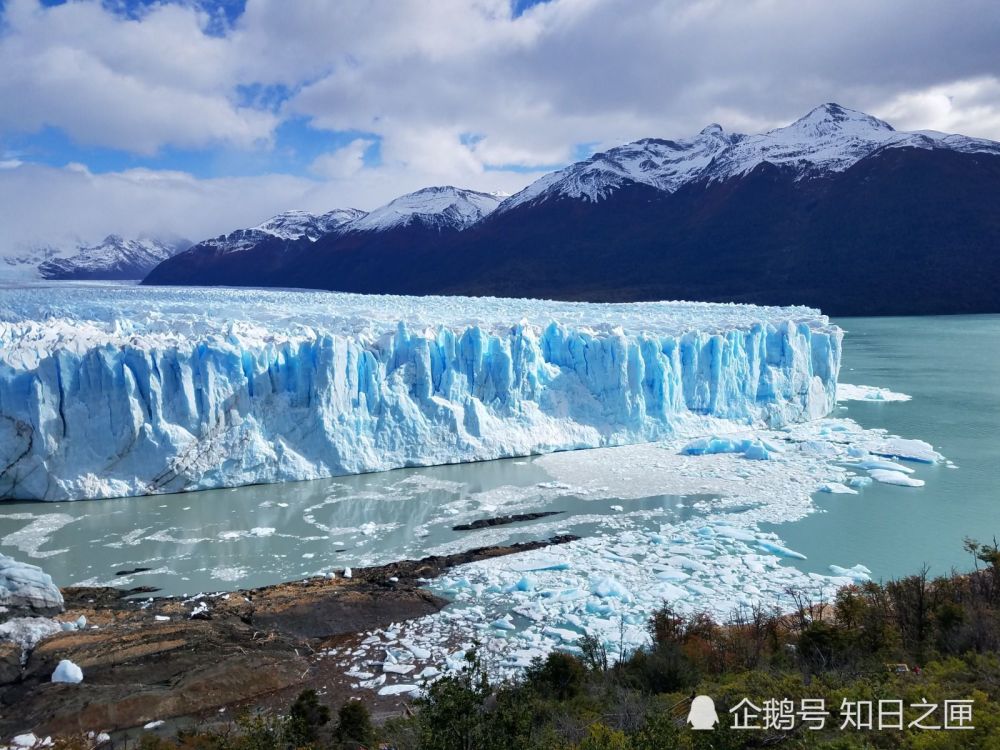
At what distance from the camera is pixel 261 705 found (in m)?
5.27

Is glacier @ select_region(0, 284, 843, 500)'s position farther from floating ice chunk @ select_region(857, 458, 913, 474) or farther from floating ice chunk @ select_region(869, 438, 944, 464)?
floating ice chunk @ select_region(857, 458, 913, 474)

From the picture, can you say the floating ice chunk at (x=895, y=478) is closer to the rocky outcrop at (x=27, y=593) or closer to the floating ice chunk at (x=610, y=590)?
the floating ice chunk at (x=610, y=590)

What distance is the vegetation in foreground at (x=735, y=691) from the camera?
127 inches

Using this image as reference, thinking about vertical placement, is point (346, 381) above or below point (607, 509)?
above

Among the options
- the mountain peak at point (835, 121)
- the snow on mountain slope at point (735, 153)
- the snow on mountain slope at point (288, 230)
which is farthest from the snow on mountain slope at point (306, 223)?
the mountain peak at point (835, 121)

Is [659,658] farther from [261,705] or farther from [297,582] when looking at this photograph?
[297,582]

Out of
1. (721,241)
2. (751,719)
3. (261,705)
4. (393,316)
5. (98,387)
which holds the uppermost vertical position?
(721,241)

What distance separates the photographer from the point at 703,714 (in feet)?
11.0

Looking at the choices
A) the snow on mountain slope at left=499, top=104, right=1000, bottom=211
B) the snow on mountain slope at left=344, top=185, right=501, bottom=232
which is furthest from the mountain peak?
the snow on mountain slope at left=344, top=185, right=501, bottom=232

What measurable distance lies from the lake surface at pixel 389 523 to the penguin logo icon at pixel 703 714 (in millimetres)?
4966

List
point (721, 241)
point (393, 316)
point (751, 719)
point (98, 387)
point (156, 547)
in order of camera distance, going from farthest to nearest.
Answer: point (721, 241)
point (393, 316)
point (98, 387)
point (156, 547)
point (751, 719)

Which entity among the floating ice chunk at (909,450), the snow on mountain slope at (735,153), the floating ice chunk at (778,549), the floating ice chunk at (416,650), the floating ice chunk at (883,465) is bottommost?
the floating ice chunk at (416,650)

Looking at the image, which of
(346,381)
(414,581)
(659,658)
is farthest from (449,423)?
(659,658)

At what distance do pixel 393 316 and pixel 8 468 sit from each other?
291 inches
